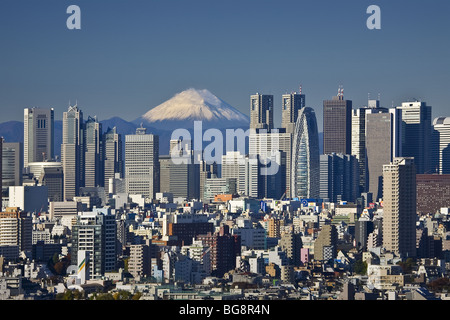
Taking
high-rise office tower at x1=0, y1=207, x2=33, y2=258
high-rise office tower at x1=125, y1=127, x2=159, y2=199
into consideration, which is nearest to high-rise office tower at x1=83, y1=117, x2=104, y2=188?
high-rise office tower at x1=125, y1=127, x2=159, y2=199

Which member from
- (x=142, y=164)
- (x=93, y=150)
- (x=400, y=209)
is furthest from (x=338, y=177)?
(x=400, y=209)

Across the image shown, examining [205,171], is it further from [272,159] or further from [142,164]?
[272,159]

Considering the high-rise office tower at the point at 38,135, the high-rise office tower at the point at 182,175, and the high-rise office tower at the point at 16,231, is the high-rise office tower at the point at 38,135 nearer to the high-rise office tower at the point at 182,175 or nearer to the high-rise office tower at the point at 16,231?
the high-rise office tower at the point at 182,175

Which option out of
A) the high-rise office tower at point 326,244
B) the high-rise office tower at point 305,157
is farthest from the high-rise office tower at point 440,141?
the high-rise office tower at point 326,244

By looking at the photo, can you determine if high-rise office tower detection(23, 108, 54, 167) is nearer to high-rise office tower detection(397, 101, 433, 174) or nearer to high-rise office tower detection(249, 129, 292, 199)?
high-rise office tower detection(249, 129, 292, 199)

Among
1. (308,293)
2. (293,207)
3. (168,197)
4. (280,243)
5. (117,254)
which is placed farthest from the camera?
(168,197)

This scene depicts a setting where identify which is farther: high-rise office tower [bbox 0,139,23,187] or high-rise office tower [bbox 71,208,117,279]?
high-rise office tower [bbox 0,139,23,187]
